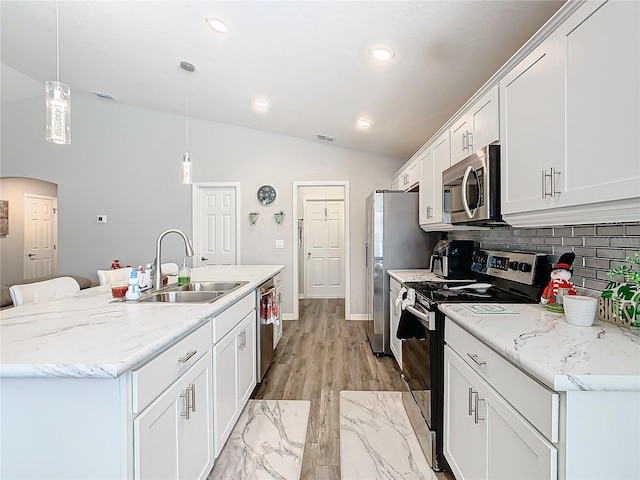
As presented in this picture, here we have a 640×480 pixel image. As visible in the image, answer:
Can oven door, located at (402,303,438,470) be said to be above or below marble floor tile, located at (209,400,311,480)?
above

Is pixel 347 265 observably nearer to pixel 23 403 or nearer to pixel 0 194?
pixel 23 403

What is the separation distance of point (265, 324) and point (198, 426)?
1.38m

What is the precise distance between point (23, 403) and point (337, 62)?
2672 millimetres

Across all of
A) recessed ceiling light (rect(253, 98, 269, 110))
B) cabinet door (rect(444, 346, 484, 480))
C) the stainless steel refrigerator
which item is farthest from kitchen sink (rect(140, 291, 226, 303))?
recessed ceiling light (rect(253, 98, 269, 110))

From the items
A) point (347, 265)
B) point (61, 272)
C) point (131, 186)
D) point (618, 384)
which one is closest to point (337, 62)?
point (618, 384)

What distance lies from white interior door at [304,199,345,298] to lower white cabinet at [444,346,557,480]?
5300 mm

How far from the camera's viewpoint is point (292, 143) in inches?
203

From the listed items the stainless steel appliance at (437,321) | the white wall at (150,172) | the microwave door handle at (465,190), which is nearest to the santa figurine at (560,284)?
the stainless steel appliance at (437,321)

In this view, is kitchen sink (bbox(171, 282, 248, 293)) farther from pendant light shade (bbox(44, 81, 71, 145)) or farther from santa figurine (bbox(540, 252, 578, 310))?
santa figurine (bbox(540, 252, 578, 310))

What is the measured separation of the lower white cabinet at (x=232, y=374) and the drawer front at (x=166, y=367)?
9.6 inches

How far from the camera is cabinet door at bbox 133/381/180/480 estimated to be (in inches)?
41.6

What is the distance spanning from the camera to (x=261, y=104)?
398 cm

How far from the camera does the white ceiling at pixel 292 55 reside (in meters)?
1.99

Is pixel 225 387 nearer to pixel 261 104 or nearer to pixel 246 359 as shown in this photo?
pixel 246 359
